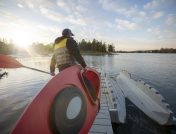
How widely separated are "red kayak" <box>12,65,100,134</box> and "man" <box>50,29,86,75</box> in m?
0.61

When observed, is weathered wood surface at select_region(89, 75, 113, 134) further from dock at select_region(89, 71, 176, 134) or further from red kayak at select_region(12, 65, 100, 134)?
red kayak at select_region(12, 65, 100, 134)

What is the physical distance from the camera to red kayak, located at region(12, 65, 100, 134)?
9.94 ft

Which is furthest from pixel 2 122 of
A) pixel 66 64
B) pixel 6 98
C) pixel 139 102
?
pixel 139 102

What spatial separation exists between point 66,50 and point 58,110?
87.6 inches

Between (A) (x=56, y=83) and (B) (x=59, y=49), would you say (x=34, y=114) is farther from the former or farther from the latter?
(B) (x=59, y=49)

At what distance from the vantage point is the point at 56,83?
359 cm

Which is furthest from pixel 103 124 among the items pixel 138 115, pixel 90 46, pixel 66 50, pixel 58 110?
pixel 90 46

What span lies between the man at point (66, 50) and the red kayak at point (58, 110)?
0.61m

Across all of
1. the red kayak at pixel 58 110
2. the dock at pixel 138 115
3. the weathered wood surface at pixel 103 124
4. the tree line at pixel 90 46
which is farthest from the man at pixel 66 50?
the tree line at pixel 90 46

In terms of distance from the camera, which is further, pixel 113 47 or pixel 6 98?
pixel 113 47

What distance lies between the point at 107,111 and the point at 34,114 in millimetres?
5306

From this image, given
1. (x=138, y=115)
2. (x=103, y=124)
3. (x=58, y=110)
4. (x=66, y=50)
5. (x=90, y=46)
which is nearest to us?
(x=58, y=110)

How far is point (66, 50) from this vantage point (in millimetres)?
5082

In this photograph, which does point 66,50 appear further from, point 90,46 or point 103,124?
point 90,46
